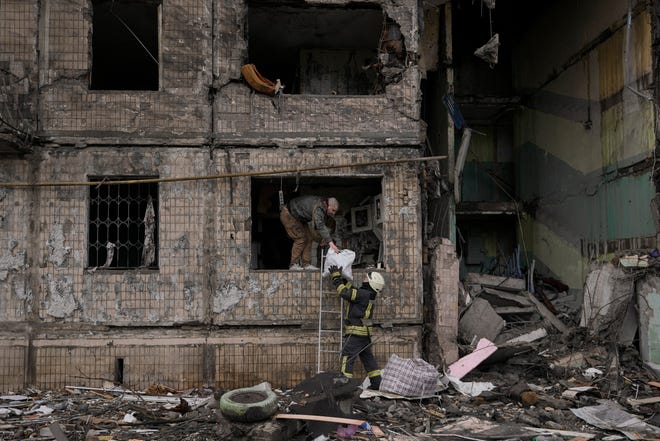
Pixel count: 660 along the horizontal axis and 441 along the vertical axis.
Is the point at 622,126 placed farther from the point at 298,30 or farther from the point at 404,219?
the point at 298,30

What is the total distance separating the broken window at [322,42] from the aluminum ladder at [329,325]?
3398 millimetres

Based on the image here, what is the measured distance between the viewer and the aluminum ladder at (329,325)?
8.77 meters

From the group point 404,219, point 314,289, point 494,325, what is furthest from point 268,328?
point 494,325

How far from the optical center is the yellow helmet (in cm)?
841

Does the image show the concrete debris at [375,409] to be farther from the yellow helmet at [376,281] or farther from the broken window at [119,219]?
the broken window at [119,219]

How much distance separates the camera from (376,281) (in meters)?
8.42

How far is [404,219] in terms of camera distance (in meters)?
9.02

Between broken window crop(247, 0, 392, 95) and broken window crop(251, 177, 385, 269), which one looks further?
broken window crop(251, 177, 385, 269)

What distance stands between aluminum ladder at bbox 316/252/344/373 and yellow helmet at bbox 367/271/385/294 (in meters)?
0.69

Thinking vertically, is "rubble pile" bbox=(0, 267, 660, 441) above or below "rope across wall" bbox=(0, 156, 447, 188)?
below

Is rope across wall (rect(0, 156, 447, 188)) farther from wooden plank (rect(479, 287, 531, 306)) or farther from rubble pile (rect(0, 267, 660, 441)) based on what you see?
wooden plank (rect(479, 287, 531, 306))

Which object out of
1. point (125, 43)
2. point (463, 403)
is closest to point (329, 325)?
point (463, 403)

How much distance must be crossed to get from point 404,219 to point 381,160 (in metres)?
0.99

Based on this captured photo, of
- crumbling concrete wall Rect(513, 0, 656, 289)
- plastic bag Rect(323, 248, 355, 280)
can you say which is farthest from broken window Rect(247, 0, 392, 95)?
crumbling concrete wall Rect(513, 0, 656, 289)
